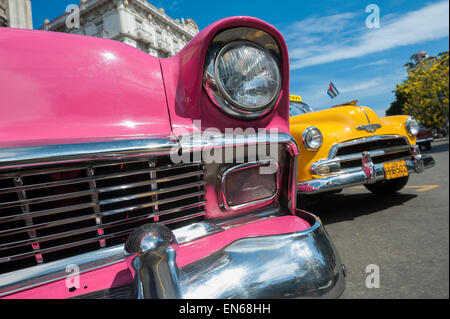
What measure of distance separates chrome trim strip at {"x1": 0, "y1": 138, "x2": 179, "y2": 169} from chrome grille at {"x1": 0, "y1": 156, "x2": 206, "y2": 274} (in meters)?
0.03

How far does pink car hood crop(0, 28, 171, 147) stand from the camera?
29.8 inches

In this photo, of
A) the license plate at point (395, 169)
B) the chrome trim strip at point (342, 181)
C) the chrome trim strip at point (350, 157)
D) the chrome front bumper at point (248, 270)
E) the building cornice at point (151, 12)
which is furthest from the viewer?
the license plate at point (395, 169)

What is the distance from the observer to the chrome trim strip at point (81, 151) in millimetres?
645

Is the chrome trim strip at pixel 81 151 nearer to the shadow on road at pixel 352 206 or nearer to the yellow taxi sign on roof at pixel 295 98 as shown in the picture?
the shadow on road at pixel 352 206

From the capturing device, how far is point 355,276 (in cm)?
153

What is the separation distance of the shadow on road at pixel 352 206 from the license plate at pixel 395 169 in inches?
16.1

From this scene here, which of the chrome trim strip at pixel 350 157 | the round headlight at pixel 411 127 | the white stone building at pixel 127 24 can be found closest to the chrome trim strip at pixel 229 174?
the white stone building at pixel 127 24

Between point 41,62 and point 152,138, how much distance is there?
44 cm

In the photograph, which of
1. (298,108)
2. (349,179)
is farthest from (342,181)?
(298,108)

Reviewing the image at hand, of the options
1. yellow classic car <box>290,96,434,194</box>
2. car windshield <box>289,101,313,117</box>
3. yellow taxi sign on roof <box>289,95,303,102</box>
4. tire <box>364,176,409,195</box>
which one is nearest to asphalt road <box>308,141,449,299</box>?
tire <box>364,176,409,195</box>

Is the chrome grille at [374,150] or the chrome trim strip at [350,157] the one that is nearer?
the chrome trim strip at [350,157]

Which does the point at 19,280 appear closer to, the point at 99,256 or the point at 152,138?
the point at 99,256

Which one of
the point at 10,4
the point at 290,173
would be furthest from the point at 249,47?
the point at 10,4

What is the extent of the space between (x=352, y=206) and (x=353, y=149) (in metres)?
0.76
